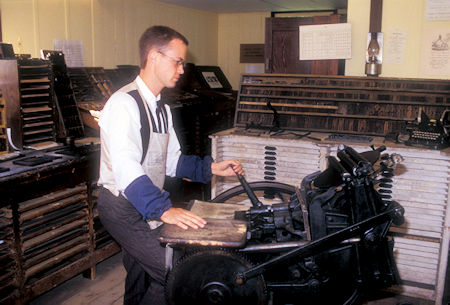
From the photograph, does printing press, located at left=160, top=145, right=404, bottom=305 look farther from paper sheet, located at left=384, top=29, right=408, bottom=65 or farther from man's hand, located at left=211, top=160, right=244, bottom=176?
paper sheet, located at left=384, top=29, right=408, bottom=65

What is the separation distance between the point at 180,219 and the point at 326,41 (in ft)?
9.06

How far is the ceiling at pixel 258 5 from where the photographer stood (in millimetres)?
5723

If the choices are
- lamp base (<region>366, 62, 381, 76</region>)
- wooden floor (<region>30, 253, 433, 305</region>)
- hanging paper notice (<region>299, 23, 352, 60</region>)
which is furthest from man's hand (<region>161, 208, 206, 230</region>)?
hanging paper notice (<region>299, 23, 352, 60</region>)

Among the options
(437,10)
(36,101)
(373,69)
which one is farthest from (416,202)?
(36,101)

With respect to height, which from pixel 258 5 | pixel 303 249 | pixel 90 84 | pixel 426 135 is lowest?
pixel 303 249

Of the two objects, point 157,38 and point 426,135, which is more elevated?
point 157,38

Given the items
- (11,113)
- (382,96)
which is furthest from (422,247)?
(11,113)

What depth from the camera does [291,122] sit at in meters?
3.77

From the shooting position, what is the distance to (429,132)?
3018mm

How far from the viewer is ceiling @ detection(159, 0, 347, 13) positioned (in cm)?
572

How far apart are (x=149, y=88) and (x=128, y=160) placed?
450mm

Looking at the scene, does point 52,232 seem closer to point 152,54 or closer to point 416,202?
point 152,54

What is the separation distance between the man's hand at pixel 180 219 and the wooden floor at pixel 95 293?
1.42 metres

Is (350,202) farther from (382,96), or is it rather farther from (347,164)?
(382,96)
